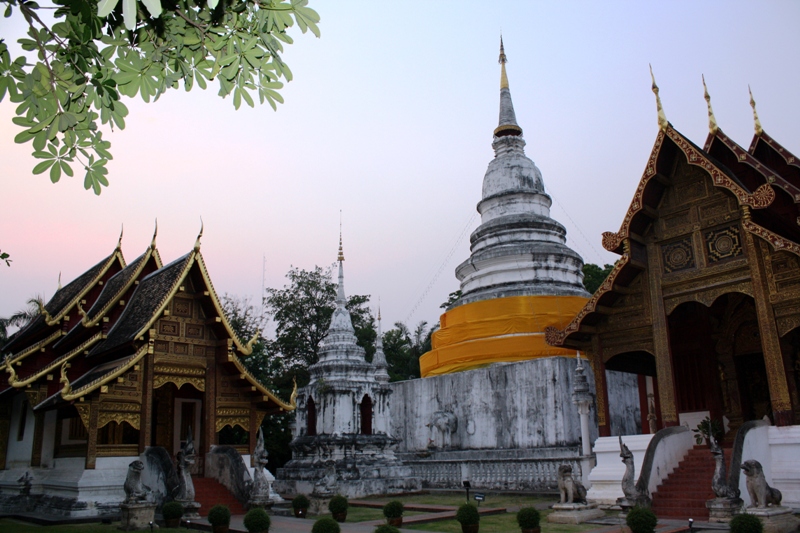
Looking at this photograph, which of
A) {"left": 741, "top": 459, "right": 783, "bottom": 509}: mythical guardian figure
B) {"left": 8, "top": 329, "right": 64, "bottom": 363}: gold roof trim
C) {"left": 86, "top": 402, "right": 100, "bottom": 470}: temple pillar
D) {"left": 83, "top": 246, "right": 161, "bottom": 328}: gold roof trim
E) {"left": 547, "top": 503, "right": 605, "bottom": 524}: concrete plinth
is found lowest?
{"left": 547, "top": 503, "right": 605, "bottom": 524}: concrete plinth

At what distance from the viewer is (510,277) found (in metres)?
23.5

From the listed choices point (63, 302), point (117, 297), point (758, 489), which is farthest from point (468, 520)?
point (63, 302)

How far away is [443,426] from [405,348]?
22.9 metres

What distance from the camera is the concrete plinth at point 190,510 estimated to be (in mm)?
11711

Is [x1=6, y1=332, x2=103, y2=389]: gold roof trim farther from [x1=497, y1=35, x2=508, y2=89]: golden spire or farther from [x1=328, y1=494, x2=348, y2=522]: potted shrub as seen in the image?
[x1=497, y1=35, x2=508, y2=89]: golden spire

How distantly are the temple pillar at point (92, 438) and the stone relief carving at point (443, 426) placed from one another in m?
11.7

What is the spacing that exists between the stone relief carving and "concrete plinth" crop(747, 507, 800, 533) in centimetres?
1265

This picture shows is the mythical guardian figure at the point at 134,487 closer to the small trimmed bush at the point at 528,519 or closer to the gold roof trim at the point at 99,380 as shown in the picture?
the gold roof trim at the point at 99,380

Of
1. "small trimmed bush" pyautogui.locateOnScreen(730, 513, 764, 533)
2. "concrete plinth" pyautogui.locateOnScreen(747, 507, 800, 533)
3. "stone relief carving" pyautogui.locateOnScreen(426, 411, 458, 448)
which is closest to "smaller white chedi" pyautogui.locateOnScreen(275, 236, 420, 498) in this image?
"stone relief carving" pyautogui.locateOnScreen(426, 411, 458, 448)

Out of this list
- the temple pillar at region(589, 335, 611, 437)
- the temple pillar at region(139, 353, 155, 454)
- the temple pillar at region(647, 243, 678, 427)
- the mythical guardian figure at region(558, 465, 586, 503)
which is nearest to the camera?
the mythical guardian figure at region(558, 465, 586, 503)

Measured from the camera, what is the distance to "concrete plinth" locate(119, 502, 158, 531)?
10532mm

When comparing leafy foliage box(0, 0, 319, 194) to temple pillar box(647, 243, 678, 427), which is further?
temple pillar box(647, 243, 678, 427)

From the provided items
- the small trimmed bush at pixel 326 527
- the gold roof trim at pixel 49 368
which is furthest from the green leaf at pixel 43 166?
the gold roof trim at pixel 49 368

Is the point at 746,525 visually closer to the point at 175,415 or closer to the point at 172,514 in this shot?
the point at 172,514
